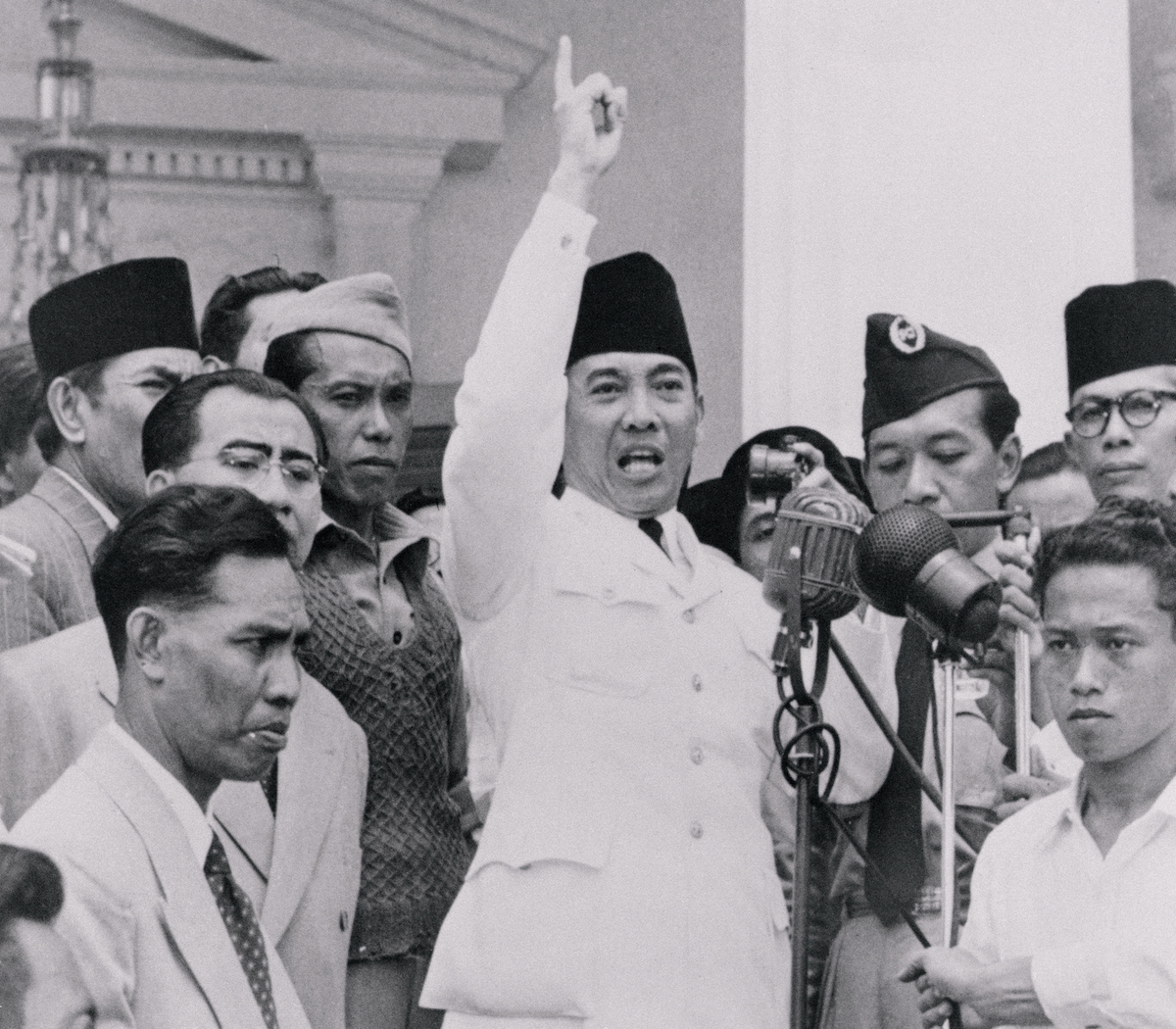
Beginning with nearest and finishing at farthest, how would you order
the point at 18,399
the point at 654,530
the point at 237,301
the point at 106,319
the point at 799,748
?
the point at 799,748, the point at 654,530, the point at 106,319, the point at 18,399, the point at 237,301

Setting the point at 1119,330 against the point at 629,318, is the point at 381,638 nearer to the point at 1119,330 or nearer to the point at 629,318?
the point at 629,318

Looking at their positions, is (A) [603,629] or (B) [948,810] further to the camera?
(A) [603,629]

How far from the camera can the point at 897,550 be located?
3.88 meters

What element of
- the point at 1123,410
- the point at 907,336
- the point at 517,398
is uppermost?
the point at 907,336

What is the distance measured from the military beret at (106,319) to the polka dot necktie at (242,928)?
4.73 feet

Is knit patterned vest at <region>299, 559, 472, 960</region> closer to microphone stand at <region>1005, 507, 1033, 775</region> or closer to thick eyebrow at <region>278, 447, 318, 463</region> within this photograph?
thick eyebrow at <region>278, 447, 318, 463</region>

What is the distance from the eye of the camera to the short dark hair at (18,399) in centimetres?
520

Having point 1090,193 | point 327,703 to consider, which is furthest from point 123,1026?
point 1090,193

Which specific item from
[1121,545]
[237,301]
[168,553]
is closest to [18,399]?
[237,301]

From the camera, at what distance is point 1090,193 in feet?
18.7

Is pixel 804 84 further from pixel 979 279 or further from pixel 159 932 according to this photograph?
pixel 159 932

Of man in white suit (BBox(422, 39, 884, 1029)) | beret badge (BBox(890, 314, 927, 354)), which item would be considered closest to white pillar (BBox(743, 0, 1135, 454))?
beret badge (BBox(890, 314, 927, 354))

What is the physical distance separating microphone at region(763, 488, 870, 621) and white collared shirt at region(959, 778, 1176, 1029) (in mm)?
380

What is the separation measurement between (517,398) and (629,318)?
1.48ft
